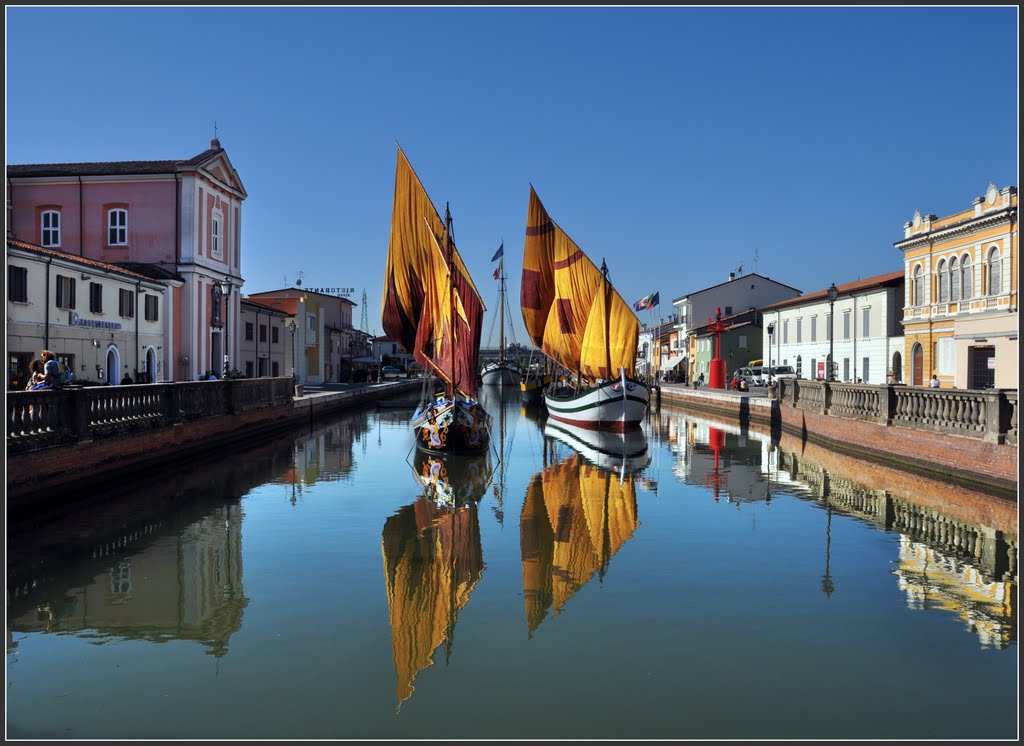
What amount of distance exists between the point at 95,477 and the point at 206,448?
800 centimetres

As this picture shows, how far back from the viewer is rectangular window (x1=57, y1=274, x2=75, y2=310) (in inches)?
1124

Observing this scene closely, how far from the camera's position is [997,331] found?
90.1 ft

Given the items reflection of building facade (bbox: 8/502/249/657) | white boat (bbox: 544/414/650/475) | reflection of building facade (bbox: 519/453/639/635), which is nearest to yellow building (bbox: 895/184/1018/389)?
white boat (bbox: 544/414/650/475)

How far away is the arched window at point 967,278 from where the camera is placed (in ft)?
124

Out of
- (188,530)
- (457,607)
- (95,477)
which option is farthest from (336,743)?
(95,477)

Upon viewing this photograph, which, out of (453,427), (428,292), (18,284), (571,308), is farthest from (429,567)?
(571,308)

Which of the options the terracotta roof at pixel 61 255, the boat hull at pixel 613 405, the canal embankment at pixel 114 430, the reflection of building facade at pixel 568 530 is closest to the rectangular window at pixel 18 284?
the terracotta roof at pixel 61 255

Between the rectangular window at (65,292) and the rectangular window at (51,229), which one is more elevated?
the rectangular window at (51,229)

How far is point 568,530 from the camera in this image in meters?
15.6

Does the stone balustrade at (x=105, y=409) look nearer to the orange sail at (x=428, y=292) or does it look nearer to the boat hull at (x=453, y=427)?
the orange sail at (x=428, y=292)

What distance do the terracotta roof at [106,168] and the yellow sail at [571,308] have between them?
19190mm

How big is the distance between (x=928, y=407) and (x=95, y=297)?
2901 cm

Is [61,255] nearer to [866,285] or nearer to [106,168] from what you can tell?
[106,168]

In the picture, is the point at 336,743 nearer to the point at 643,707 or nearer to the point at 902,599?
the point at 643,707
